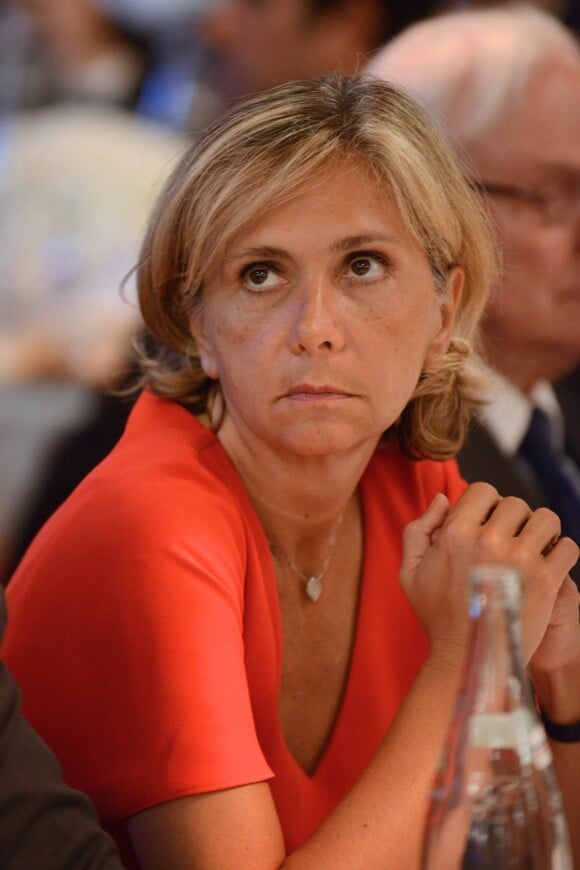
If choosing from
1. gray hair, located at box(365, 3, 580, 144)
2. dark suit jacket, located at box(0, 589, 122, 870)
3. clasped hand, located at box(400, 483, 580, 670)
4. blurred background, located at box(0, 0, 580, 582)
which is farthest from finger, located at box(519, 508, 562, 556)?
blurred background, located at box(0, 0, 580, 582)

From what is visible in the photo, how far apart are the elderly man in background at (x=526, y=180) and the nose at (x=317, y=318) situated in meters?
0.79

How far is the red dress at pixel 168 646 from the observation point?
1.18 meters

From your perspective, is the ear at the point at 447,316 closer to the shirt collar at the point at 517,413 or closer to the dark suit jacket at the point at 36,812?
the shirt collar at the point at 517,413

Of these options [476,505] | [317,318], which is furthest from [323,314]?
[476,505]

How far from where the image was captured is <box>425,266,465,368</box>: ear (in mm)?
1404

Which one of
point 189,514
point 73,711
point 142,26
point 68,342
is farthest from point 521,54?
point 142,26

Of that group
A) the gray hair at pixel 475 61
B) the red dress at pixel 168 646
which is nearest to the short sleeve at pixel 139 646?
the red dress at pixel 168 646

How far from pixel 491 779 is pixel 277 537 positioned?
604mm

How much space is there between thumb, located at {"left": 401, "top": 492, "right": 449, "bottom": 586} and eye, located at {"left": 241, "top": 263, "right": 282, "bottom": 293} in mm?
267

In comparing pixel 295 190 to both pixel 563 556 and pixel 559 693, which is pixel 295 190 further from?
pixel 559 693

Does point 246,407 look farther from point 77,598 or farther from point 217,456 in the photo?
point 77,598

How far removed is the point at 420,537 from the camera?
49.7 inches

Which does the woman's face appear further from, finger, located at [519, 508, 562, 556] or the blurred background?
the blurred background

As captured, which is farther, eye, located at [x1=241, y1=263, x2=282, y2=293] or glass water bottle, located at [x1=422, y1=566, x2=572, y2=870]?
eye, located at [x1=241, y1=263, x2=282, y2=293]
